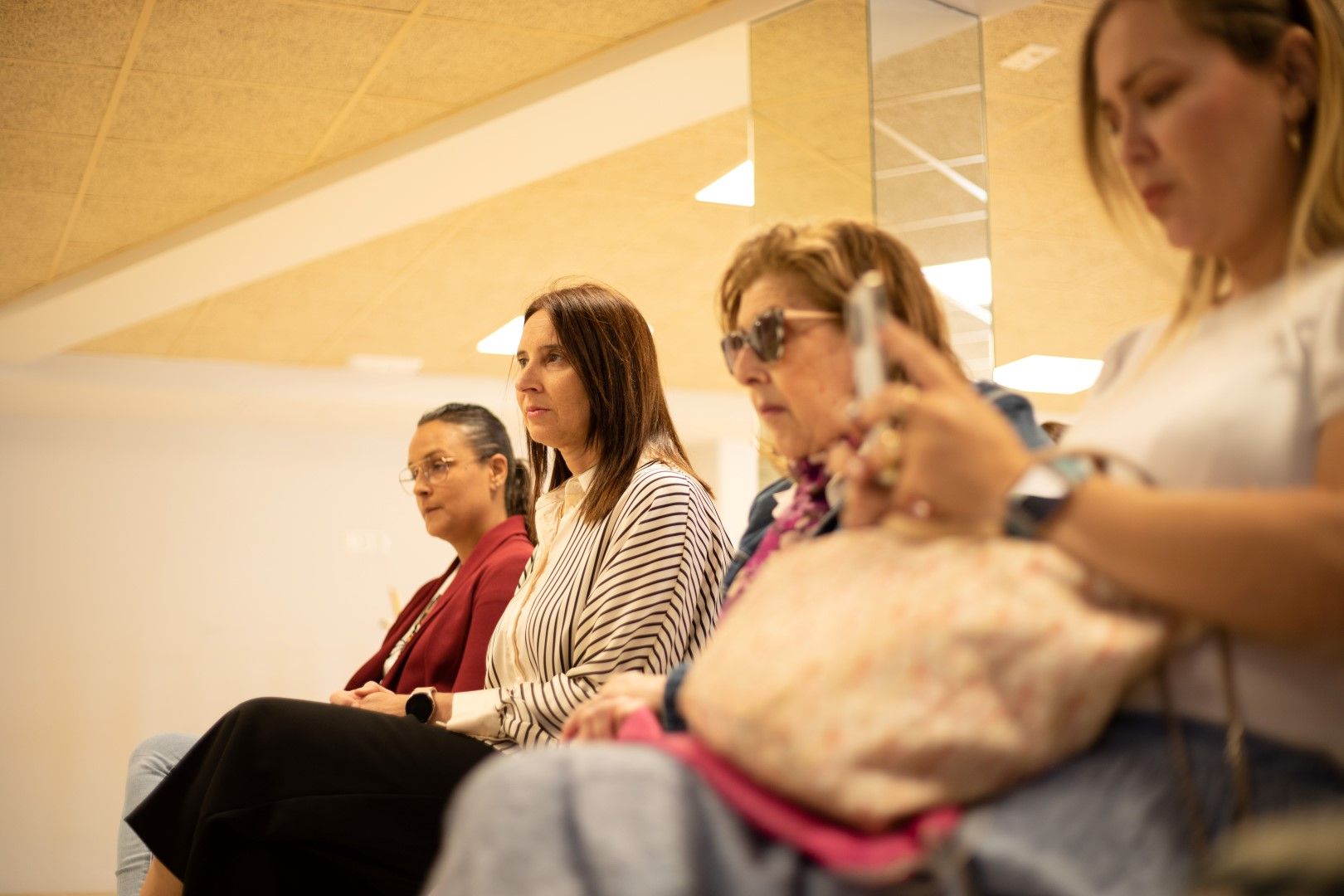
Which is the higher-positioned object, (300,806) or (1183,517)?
(1183,517)

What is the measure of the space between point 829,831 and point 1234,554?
34 centimetres

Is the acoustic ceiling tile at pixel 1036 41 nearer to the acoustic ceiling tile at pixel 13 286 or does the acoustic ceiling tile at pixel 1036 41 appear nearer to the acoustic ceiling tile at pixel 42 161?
the acoustic ceiling tile at pixel 42 161

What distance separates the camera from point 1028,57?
13.0ft

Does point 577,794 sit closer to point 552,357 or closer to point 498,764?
point 498,764

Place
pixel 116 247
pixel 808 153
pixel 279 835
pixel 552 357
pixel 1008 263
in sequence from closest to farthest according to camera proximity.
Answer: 1. pixel 279 835
2. pixel 552 357
3. pixel 808 153
4. pixel 116 247
5. pixel 1008 263

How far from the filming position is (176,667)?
8297mm

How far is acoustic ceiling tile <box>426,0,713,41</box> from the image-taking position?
3.56 meters

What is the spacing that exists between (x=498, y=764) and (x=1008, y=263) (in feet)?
17.6

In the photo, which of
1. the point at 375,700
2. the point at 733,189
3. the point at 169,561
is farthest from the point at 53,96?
the point at 169,561

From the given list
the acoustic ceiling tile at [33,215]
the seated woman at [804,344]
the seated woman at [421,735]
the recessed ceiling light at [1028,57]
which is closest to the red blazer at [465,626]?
the seated woman at [421,735]

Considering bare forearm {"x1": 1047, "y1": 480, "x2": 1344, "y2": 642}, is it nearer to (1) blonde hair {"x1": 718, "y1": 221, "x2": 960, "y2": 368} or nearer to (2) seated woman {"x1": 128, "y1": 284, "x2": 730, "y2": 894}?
(1) blonde hair {"x1": 718, "y1": 221, "x2": 960, "y2": 368}

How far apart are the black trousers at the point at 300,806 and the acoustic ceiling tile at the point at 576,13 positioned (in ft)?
7.33

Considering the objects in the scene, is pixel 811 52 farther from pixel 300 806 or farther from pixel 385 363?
pixel 385 363

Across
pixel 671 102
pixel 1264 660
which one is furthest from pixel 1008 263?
pixel 1264 660
